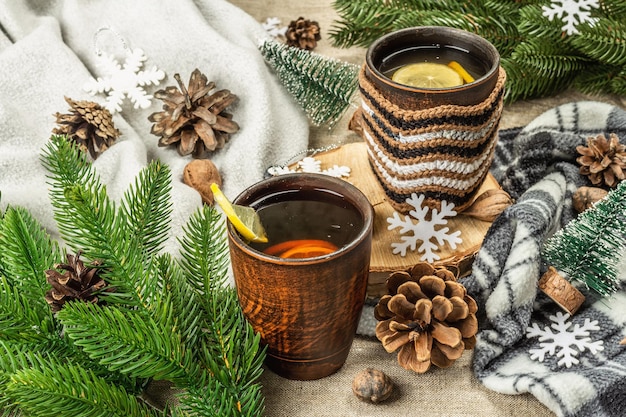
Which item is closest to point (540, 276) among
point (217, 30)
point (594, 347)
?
point (594, 347)

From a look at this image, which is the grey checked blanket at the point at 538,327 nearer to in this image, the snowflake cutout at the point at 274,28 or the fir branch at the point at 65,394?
the fir branch at the point at 65,394

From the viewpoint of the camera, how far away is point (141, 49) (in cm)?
106

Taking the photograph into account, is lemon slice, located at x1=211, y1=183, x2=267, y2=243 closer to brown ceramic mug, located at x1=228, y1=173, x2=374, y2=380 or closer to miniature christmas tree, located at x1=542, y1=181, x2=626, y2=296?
brown ceramic mug, located at x1=228, y1=173, x2=374, y2=380

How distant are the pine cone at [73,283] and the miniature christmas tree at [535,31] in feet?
2.12

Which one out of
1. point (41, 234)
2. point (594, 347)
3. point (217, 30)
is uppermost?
point (41, 234)

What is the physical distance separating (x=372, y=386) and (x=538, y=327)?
0.66 feet

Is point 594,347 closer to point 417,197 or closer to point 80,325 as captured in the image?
point 417,197

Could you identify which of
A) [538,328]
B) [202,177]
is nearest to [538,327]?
[538,328]

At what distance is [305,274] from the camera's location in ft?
1.91

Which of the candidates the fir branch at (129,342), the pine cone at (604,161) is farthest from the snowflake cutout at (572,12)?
the fir branch at (129,342)

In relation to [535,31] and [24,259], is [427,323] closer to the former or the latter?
[24,259]

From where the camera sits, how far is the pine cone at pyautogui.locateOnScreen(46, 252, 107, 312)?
2.03ft

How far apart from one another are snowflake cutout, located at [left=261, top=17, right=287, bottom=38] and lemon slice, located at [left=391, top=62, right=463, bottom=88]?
525mm

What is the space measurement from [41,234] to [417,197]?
413mm
